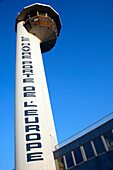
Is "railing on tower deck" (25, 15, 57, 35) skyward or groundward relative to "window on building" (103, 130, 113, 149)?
skyward

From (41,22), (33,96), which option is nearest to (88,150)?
(33,96)

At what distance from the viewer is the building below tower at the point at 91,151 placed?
1925cm

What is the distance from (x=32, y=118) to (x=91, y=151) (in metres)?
12.6

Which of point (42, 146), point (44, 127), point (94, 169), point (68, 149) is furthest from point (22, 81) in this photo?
point (94, 169)

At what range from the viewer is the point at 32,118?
29312 millimetres

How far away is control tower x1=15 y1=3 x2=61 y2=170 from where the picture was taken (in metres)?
25.6

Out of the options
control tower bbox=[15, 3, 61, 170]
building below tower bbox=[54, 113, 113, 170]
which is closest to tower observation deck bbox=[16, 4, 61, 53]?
control tower bbox=[15, 3, 61, 170]

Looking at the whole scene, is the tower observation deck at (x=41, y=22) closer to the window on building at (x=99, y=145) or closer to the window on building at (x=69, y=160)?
the window on building at (x=69, y=160)

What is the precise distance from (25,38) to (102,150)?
119 feet

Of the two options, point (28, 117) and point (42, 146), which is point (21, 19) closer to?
point (28, 117)

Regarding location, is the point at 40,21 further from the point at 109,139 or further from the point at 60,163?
the point at 109,139

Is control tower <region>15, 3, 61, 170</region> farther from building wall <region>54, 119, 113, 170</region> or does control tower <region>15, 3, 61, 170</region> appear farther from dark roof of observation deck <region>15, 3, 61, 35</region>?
building wall <region>54, 119, 113, 170</region>

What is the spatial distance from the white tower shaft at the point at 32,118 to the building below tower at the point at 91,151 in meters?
3.68

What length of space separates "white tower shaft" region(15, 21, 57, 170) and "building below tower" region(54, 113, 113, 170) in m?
3.68
